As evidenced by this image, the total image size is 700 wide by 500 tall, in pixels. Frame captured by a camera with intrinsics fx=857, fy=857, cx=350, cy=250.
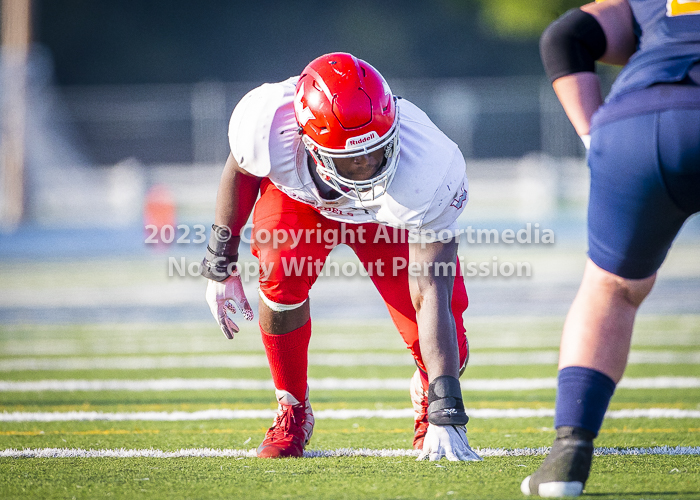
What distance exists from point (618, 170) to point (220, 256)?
62.4 inches

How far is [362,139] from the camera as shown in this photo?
8.54 feet

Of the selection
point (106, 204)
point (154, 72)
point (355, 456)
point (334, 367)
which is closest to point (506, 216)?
point (106, 204)

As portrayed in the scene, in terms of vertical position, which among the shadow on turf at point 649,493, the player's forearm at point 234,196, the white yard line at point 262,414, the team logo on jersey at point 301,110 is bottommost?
the white yard line at point 262,414

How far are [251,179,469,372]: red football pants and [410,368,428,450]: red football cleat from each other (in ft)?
0.35

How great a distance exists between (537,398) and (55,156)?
1828 centimetres

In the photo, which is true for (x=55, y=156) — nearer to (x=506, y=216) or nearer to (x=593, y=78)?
(x=506, y=216)

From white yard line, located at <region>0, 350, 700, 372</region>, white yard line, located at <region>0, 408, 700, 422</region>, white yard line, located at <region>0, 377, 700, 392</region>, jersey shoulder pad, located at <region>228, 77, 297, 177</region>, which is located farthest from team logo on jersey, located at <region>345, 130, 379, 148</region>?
white yard line, located at <region>0, 350, 700, 372</region>

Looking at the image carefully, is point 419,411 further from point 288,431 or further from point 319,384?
point 319,384

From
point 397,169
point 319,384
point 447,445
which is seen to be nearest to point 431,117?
point 319,384

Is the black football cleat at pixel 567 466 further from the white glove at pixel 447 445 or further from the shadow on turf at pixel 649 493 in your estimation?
the white glove at pixel 447 445

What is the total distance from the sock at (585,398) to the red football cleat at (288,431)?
3.61 feet

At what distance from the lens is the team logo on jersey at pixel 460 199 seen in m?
2.82

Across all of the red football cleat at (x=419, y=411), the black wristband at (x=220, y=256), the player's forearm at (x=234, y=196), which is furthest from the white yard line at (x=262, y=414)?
the player's forearm at (x=234, y=196)

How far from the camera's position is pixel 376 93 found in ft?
8.74
